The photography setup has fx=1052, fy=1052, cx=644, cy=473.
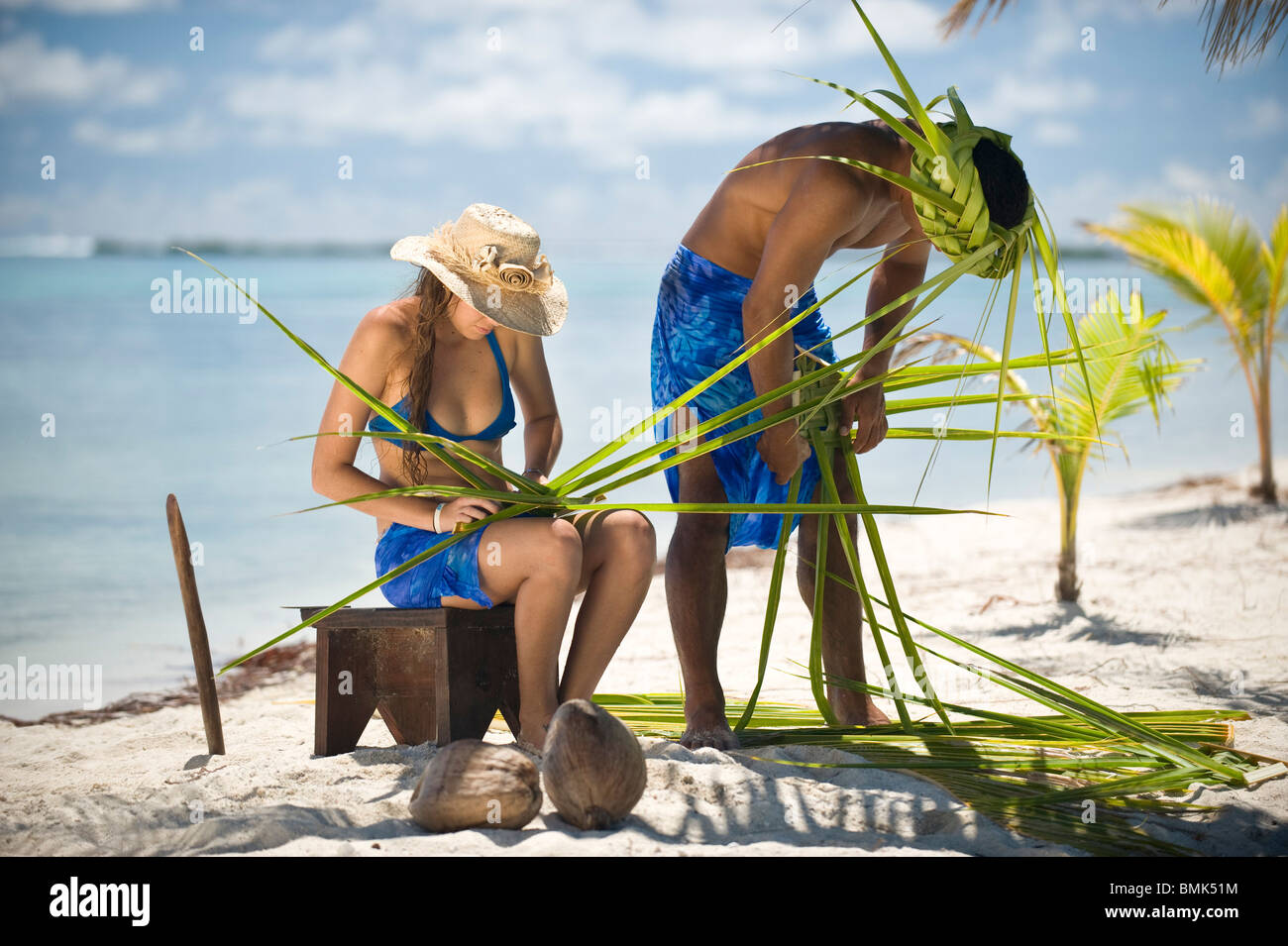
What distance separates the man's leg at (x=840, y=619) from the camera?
2.55 meters

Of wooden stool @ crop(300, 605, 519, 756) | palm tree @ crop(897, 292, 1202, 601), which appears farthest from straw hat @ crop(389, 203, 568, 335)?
palm tree @ crop(897, 292, 1202, 601)

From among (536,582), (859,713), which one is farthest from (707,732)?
(536,582)

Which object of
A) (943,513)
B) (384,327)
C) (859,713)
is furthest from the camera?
(859,713)

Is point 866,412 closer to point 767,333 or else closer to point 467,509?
point 767,333

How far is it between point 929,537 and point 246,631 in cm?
426

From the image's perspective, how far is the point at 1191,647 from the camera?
3.64 m

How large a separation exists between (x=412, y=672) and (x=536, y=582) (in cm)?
45

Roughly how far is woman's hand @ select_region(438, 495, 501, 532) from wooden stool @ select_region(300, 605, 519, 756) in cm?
21

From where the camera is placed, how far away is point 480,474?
7.90 feet

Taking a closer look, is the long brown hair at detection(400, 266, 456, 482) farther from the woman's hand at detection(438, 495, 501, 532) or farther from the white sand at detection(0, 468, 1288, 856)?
the white sand at detection(0, 468, 1288, 856)

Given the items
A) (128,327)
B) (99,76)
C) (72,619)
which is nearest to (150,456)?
(72,619)

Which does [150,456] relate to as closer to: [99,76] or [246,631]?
[246,631]

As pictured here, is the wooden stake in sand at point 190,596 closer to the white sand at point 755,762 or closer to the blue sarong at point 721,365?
the white sand at point 755,762

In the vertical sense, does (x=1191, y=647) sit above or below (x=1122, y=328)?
below
